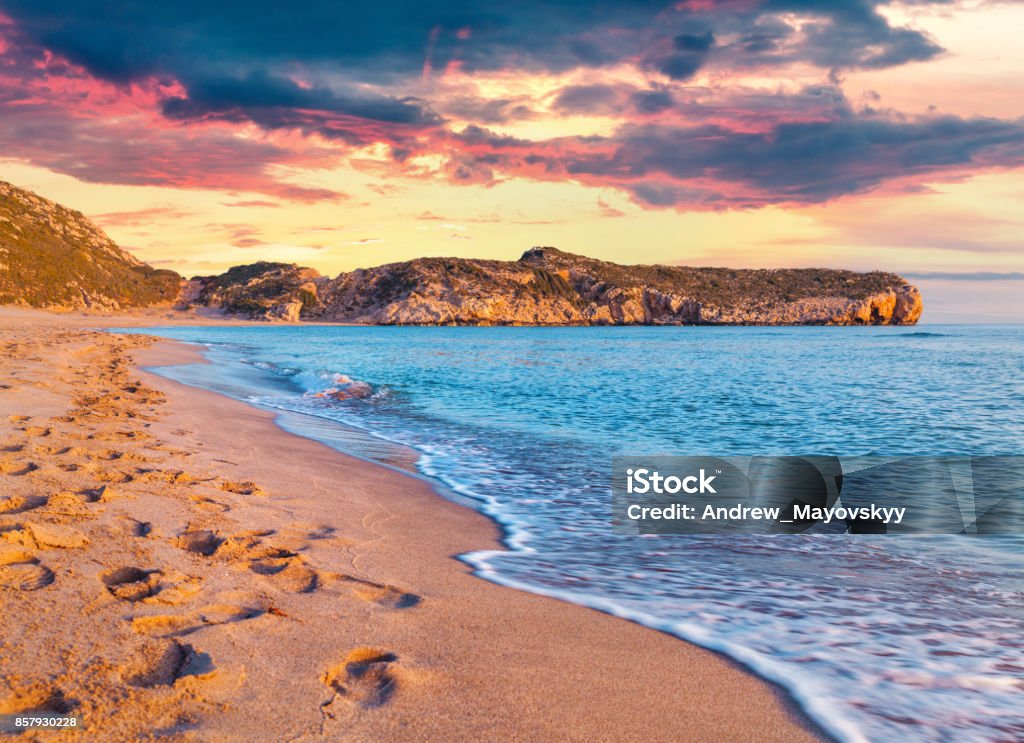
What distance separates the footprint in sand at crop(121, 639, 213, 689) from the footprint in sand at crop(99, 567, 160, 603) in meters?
0.65

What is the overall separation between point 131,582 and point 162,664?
3.79 ft

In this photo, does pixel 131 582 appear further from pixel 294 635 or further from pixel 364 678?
pixel 364 678

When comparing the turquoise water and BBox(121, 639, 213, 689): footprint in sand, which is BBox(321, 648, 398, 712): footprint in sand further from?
the turquoise water

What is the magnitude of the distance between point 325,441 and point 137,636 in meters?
8.01

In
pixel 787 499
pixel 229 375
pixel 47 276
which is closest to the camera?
pixel 787 499

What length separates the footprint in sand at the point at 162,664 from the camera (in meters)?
2.78

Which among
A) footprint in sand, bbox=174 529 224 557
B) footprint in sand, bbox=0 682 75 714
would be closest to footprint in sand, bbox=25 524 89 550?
footprint in sand, bbox=174 529 224 557

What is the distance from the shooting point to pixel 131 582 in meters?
3.85

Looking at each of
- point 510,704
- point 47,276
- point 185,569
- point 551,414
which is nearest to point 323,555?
point 185,569

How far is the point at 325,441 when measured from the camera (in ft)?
36.2

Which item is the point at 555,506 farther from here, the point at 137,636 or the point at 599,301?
the point at 599,301

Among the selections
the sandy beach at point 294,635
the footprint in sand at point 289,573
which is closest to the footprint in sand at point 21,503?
the sandy beach at point 294,635

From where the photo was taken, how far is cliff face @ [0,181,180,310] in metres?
97.9

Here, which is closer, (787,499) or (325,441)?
(787,499)
